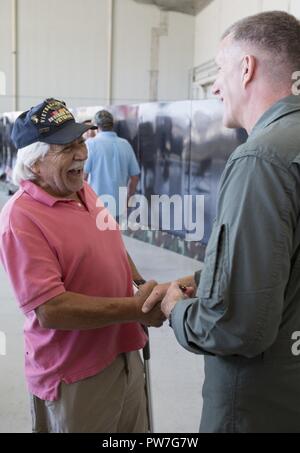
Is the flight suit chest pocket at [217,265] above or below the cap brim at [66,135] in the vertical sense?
below

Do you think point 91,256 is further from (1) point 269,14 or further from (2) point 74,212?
(1) point 269,14

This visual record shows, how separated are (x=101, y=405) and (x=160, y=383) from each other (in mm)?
1328

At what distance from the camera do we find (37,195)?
4.69 feet

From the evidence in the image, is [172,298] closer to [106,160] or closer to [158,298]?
[158,298]

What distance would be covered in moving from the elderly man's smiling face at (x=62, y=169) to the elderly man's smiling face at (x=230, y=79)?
530 mm

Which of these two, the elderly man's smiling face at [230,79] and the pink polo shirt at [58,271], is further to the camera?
the pink polo shirt at [58,271]

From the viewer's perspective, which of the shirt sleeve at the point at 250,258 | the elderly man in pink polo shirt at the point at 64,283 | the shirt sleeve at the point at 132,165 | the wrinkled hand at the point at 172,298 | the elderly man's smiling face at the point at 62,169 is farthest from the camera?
the shirt sleeve at the point at 132,165

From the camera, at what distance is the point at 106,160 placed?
447cm

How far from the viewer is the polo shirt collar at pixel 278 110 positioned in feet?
3.41

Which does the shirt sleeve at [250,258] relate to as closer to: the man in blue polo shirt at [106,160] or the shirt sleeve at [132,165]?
the man in blue polo shirt at [106,160]

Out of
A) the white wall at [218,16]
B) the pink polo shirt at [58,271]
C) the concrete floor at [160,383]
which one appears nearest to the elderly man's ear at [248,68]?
the pink polo shirt at [58,271]

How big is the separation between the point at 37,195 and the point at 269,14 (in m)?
0.82

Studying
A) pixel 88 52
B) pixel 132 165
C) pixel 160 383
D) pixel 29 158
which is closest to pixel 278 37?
pixel 29 158

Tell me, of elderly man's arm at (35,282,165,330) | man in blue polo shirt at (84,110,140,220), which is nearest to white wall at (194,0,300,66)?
man in blue polo shirt at (84,110,140,220)
